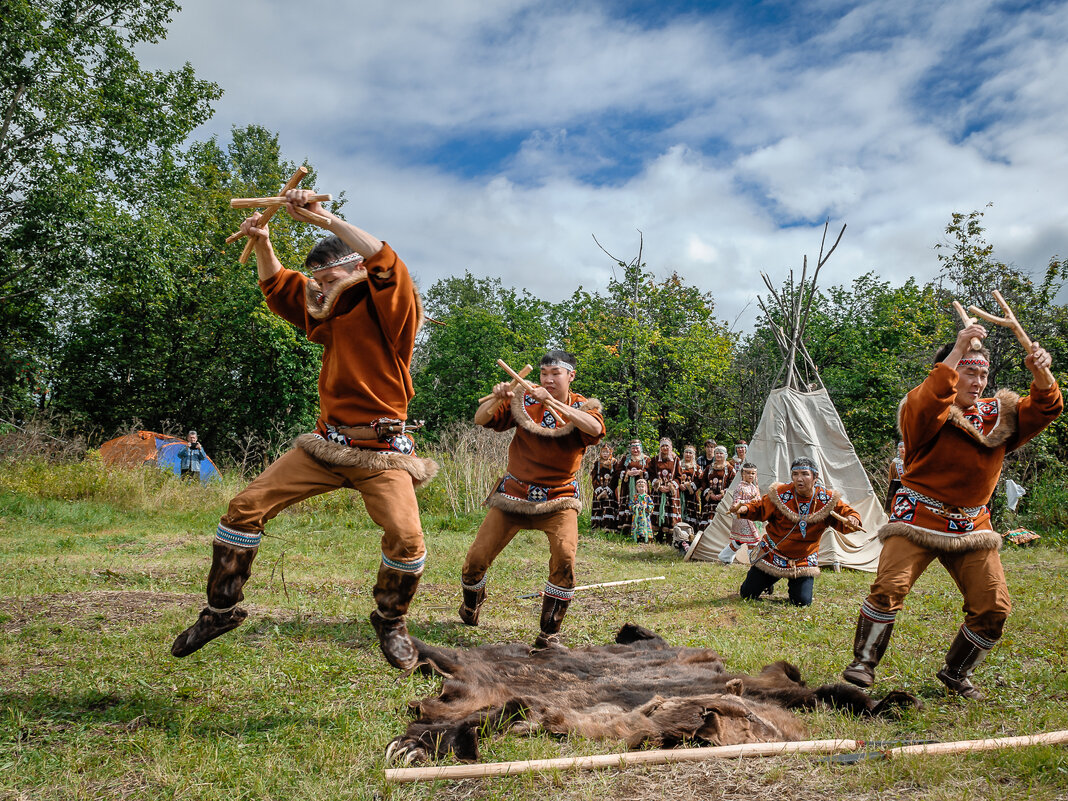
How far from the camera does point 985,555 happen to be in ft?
12.6

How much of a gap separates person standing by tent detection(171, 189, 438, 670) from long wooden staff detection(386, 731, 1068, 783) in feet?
2.47

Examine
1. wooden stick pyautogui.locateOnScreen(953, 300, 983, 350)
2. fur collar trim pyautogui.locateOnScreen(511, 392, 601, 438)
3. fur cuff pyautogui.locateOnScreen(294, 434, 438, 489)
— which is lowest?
fur cuff pyautogui.locateOnScreen(294, 434, 438, 489)

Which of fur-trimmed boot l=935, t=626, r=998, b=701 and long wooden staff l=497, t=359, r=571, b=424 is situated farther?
long wooden staff l=497, t=359, r=571, b=424

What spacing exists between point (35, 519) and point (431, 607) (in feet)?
25.3

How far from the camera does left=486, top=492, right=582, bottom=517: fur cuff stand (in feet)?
16.1

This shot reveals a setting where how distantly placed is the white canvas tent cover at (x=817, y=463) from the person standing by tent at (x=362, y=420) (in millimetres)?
6962

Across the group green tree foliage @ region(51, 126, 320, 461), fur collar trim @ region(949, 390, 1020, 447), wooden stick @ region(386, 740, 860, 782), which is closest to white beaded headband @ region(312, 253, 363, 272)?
wooden stick @ region(386, 740, 860, 782)

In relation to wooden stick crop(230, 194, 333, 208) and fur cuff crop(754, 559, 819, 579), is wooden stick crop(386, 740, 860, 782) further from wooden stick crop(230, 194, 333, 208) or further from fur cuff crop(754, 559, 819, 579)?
fur cuff crop(754, 559, 819, 579)

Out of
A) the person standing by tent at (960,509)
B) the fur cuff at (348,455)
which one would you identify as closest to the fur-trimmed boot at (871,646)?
the person standing by tent at (960,509)

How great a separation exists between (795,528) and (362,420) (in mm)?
4963

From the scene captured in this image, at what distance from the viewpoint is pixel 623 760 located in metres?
2.79

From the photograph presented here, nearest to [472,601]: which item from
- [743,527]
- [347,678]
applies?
[347,678]

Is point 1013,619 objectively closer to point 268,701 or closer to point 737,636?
point 737,636

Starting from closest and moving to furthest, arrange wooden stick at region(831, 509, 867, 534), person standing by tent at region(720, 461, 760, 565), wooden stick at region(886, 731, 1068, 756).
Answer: wooden stick at region(886, 731, 1068, 756)
wooden stick at region(831, 509, 867, 534)
person standing by tent at region(720, 461, 760, 565)
